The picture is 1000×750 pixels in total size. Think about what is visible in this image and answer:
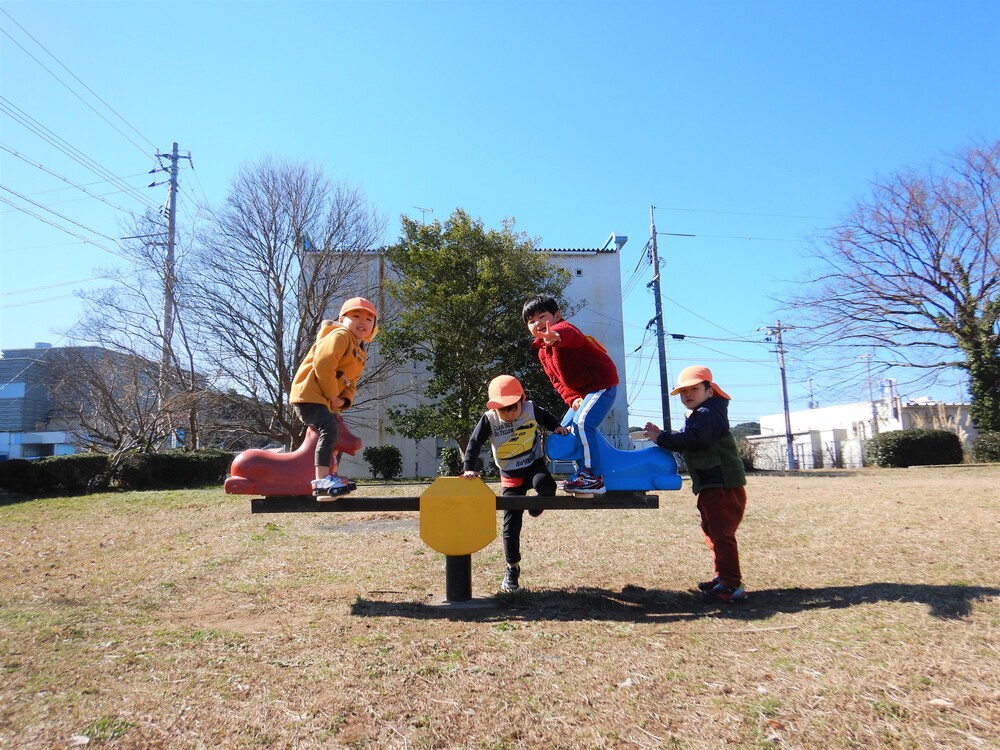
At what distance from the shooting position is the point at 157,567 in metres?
6.25

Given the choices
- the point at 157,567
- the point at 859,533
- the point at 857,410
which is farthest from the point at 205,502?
the point at 857,410

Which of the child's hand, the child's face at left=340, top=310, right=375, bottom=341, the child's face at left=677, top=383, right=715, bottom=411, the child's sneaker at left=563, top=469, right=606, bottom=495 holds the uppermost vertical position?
the child's face at left=340, top=310, right=375, bottom=341

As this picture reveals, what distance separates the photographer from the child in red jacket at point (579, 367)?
15.7 feet

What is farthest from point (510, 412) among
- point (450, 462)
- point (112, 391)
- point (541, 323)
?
point (112, 391)

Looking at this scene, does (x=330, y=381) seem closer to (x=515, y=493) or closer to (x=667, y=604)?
A: (x=515, y=493)

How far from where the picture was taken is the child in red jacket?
478 centimetres

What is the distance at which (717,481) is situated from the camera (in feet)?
15.4

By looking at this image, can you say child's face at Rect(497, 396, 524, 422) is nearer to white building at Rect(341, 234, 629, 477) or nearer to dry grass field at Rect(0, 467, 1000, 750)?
dry grass field at Rect(0, 467, 1000, 750)

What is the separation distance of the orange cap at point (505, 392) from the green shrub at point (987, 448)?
76.1 feet

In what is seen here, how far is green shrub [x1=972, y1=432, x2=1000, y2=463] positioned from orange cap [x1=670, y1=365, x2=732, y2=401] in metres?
22.0

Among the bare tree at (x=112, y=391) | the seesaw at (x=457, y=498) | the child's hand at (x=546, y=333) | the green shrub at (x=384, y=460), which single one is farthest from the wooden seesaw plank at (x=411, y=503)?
the green shrub at (x=384, y=460)

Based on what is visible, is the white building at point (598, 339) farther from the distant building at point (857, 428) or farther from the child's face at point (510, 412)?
the child's face at point (510, 412)

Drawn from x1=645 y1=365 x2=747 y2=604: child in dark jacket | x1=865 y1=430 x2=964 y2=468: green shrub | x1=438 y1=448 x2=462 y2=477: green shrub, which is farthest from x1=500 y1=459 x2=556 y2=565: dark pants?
x1=865 y1=430 x2=964 y2=468: green shrub

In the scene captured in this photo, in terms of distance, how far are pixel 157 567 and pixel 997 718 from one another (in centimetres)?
663
